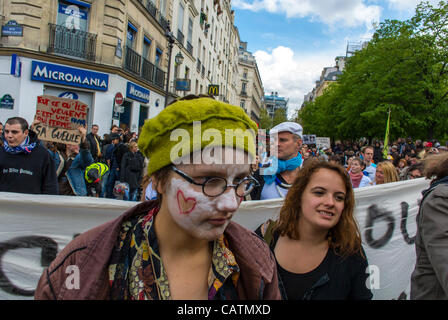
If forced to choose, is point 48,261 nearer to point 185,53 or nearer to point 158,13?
point 158,13

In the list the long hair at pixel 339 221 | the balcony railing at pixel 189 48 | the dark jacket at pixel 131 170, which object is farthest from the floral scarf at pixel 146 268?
the balcony railing at pixel 189 48

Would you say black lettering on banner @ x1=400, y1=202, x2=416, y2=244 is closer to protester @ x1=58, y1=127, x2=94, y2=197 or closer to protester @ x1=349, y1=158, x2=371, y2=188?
protester @ x1=349, y1=158, x2=371, y2=188

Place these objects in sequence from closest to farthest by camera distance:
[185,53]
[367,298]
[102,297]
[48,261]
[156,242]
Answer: [102,297]
[156,242]
[367,298]
[48,261]
[185,53]

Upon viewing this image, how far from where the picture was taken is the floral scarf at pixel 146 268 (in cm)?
118

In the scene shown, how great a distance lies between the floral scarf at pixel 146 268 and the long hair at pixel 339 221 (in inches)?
38.8

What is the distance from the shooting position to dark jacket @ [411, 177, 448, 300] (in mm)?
1678

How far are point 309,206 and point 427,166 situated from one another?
2.62 feet

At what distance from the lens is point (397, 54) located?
18.2m

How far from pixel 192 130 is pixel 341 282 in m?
1.39

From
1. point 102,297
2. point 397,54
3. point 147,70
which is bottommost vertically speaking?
point 102,297

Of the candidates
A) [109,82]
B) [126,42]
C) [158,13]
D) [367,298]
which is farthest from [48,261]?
[158,13]

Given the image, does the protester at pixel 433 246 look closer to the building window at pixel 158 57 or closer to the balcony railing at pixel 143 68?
the balcony railing at pixel 143 68

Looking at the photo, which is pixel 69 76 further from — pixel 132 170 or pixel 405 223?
pixel 405 223

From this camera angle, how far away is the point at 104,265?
3.80 ft
